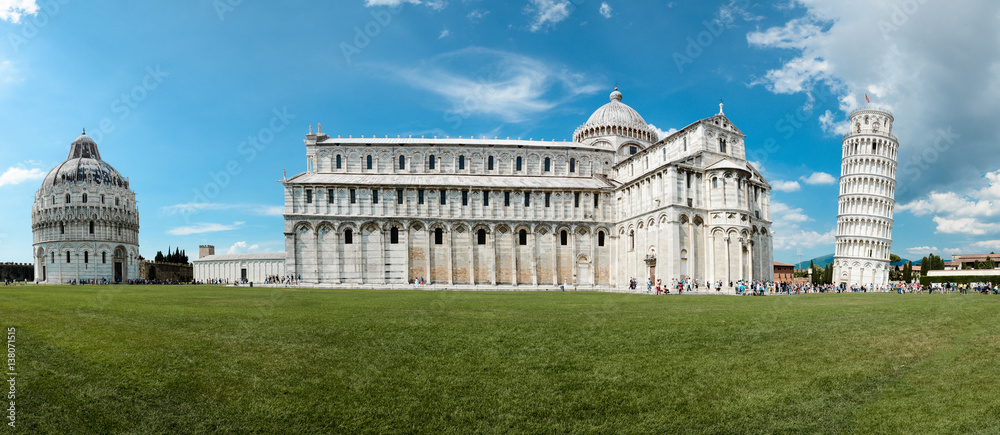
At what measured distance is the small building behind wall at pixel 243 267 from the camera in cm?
7981

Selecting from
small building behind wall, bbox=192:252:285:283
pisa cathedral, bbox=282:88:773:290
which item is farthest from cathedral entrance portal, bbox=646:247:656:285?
small building behind wall, bbox=192:252:285:283

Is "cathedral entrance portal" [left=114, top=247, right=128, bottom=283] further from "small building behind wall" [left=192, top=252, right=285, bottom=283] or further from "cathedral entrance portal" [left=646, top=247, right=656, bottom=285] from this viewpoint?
"cathedral entrance portal" [left=646, top=247, right=656, bottom=285]

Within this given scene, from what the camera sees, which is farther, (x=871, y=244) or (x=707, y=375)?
(x=871, y=244)

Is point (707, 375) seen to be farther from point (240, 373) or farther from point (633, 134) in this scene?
point (633, 134)

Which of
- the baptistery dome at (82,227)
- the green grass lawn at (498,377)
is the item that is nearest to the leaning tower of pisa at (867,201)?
the green grass lawn at (498,377)

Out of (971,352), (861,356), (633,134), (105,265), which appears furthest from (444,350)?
(105,265)

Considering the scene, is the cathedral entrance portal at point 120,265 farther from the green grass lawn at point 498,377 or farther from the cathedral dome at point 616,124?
the green grass lawn at point 498,377

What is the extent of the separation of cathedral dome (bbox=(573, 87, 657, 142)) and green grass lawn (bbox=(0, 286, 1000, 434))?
53592mm

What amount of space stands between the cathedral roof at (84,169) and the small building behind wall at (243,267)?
65.1 feet

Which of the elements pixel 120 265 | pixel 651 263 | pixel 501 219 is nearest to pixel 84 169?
pixel 120 265

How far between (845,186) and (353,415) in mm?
95532

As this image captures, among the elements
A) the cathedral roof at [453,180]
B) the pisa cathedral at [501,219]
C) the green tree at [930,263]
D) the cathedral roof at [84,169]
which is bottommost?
the green tree at [930,263]

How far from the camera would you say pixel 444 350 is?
12.4m

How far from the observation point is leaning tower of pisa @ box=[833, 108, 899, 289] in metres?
80.0
